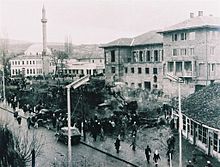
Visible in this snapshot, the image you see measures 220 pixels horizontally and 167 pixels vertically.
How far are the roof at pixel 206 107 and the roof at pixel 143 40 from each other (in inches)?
691

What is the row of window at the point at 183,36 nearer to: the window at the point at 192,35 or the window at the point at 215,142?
the window at the point at 192,35

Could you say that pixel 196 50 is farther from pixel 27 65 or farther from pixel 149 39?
pixel 27 65

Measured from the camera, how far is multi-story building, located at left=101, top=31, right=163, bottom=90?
117 feet

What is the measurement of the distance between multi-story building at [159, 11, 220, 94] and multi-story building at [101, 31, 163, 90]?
3.91 metres

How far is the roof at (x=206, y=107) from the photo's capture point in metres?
14.5

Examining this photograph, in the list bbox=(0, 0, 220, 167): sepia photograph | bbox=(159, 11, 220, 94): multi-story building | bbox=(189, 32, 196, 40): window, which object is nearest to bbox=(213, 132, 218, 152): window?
bbox=(0, 0, 220, 167): sepia photograph

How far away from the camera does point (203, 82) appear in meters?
28.7

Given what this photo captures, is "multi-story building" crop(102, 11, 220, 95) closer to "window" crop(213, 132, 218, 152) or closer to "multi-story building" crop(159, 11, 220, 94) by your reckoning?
"multi-story building" crop(159, 11, 220, 94)

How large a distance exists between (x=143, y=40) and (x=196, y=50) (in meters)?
9.45

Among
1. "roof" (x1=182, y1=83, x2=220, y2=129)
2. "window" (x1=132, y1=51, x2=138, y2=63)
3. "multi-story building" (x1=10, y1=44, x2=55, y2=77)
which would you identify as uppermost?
"window" (x1=132, y1=51, x2=138, y2=63)

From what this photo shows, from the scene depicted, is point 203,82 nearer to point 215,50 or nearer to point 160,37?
point 215,50

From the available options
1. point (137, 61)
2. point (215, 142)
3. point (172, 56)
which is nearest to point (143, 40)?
point (137, 61)

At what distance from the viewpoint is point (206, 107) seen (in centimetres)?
1595

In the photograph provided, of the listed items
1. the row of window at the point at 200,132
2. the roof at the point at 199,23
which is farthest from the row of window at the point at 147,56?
the row of window at the point at 200,132
